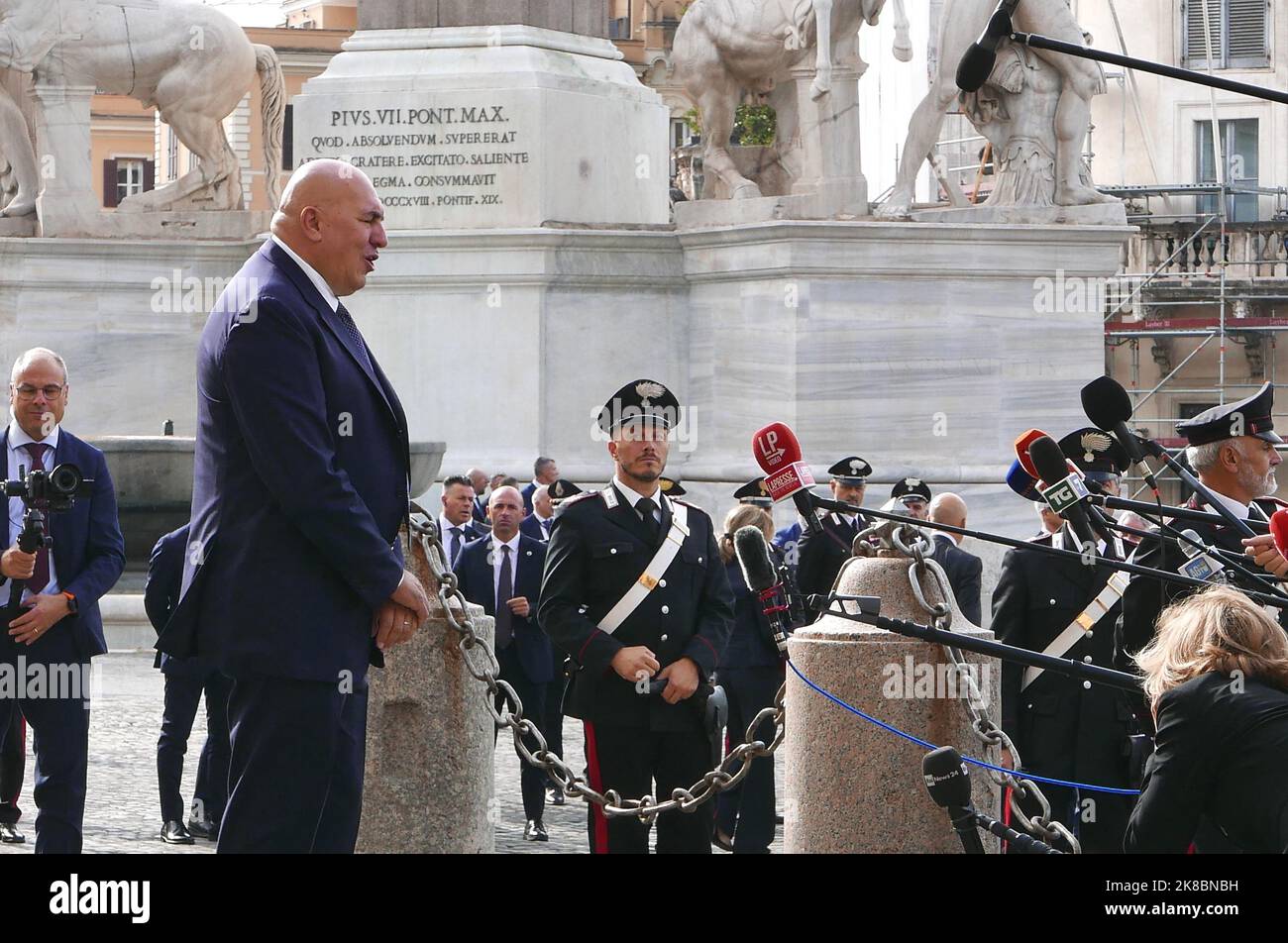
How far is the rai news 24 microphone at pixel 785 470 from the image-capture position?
597 centimetres

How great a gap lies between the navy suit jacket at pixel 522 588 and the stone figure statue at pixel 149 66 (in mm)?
6943

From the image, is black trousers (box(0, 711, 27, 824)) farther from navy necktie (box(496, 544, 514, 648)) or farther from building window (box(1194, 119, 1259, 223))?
building window (box(1194, 119, 1259, 223))

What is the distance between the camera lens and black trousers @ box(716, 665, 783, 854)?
9.81 meters

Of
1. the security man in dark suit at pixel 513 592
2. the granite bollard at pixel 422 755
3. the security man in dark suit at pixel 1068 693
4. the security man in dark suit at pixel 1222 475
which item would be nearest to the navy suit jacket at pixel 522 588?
the security man in dark suit at pixel 513 592

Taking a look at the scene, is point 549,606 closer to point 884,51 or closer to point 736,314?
point 736,314

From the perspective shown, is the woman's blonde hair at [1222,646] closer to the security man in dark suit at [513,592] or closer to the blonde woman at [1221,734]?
the blonde woman at [1221,734]

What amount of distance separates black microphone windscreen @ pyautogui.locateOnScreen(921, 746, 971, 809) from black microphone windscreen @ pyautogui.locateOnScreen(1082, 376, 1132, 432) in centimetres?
112

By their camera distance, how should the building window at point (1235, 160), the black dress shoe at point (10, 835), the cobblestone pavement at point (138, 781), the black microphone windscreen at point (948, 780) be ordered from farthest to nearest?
the building window at point (1235, 160)
the cobblestone pavement at point (138, 781)
the black dress shoe at point (10, 835)
the black microphone windscreen at point (948, 780)

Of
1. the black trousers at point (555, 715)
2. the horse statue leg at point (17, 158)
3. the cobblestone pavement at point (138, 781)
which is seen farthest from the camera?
the horse statue leg at point (17, 158)

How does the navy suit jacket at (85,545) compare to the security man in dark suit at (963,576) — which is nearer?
the navy suit jacket at (85,545)

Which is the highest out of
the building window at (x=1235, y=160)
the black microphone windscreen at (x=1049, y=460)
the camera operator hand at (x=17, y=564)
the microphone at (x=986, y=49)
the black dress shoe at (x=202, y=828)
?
the building window at (x=1235, y=160)

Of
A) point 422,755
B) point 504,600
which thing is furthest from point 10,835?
point 504,600

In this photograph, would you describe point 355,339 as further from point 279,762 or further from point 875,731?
point 875,731
